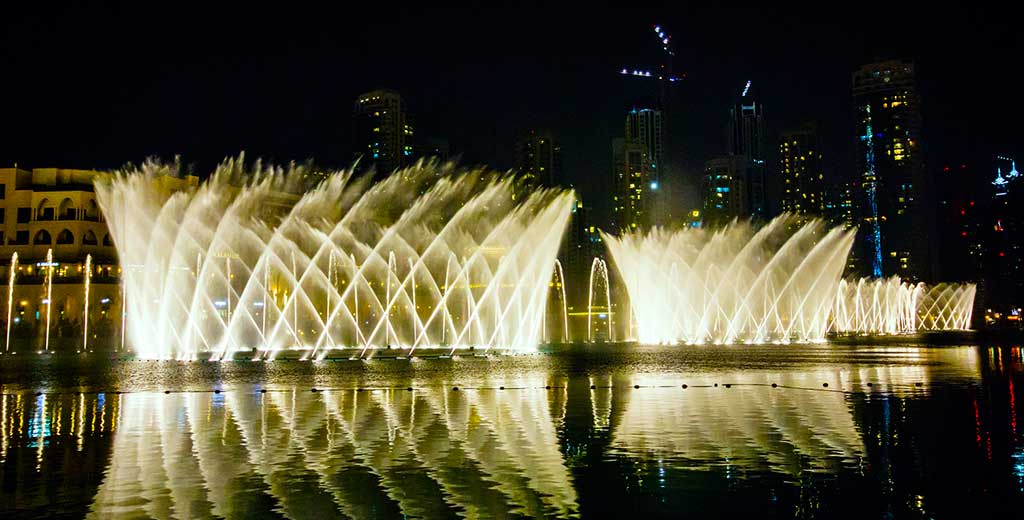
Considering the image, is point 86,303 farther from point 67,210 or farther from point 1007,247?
point 1007,247

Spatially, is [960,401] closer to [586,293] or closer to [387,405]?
[387,405]

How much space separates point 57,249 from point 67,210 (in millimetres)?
5465

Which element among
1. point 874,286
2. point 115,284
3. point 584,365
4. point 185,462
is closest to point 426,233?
point 115,284

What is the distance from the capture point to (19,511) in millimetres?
13047

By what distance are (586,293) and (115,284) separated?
284ft

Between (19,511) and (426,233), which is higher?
(426,233)

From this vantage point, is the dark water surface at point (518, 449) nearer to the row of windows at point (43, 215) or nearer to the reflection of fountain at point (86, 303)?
the reflection of fountain at point (86, 303)

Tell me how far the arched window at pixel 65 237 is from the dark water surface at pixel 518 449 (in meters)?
79.1

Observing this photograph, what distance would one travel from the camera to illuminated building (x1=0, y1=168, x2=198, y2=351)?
10256cm

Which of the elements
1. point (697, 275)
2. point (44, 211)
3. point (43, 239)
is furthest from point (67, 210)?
point (697, 275)

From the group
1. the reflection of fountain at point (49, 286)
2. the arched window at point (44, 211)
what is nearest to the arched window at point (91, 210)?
the arched window at point (44, 211)

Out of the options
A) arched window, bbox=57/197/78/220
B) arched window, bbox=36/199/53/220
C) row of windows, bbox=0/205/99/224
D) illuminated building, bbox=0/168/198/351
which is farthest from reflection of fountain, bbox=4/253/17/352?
arched window, bbox=57/197/78/220

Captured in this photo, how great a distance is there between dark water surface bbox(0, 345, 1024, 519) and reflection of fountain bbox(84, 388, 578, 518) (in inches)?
2.5

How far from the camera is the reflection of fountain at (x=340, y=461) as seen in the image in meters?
13.4
